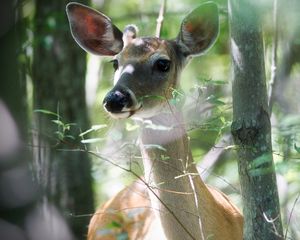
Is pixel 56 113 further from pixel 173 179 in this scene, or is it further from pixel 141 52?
pixel 173 179

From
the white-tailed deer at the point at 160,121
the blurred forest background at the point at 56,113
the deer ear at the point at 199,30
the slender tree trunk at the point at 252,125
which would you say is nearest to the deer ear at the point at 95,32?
the white-tailed deer at the point at 160,121

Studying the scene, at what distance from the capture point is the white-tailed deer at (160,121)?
4.52 m

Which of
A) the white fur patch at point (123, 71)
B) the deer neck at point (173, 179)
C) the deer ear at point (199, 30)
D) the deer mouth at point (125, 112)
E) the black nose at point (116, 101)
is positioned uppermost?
the deer ear at point (199, 30)

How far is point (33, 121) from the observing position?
7.28 metres

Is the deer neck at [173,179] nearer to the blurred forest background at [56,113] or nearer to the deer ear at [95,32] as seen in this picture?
the deer ear at [95,32]

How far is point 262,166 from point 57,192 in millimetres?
3485

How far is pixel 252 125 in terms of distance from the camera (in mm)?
3773

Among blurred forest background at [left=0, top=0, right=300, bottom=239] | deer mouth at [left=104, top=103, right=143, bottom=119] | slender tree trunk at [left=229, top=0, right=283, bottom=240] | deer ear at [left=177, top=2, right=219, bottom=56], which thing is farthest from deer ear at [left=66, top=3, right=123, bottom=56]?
slender tree trunk at [left=229, top=0, right=283, bottom=240]

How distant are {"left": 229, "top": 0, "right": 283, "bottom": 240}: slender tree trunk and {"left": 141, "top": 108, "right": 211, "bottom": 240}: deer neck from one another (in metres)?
0.60

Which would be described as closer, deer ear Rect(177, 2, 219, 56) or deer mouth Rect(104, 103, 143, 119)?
deer mouth Rect(104, 103, 143, 119)

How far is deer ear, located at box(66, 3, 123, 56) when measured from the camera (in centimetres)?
538

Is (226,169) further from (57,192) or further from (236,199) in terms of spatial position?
(57,192)

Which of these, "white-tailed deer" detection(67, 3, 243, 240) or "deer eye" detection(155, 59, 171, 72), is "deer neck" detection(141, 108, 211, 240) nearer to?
"white-tailed deer" detection(67, 3, 243, 240)

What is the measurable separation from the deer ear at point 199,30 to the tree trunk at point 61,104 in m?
1.58
